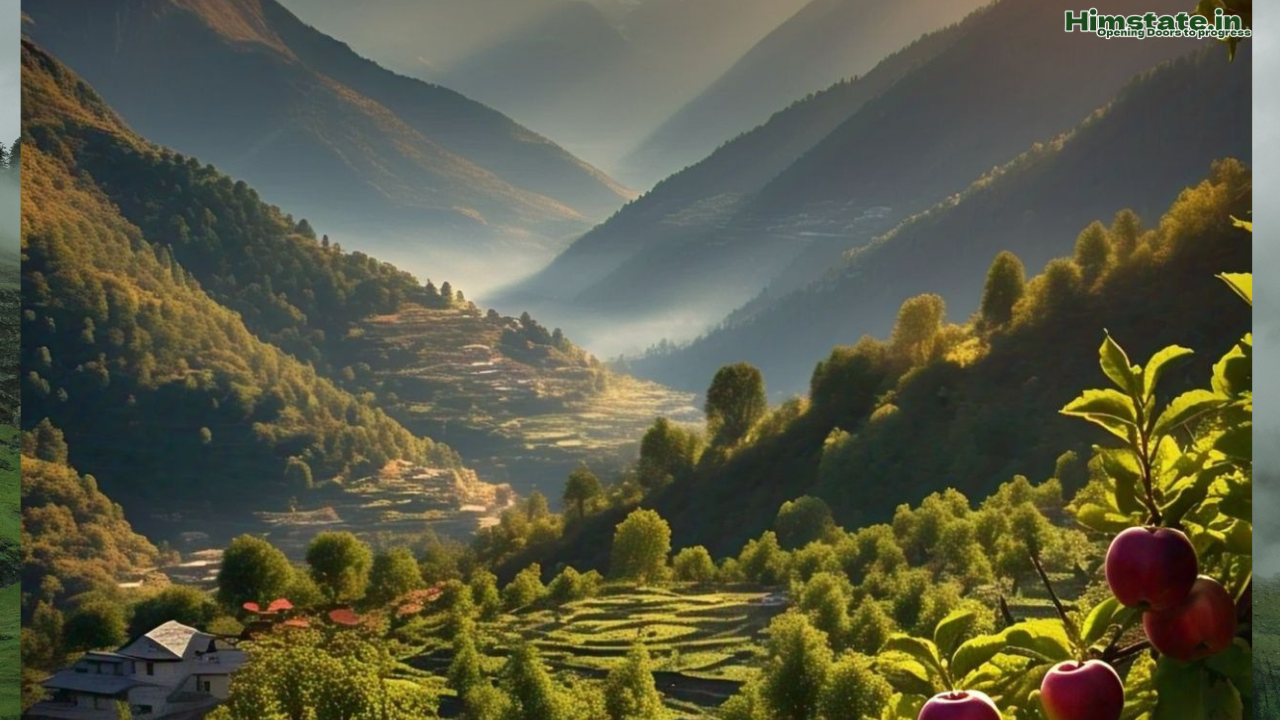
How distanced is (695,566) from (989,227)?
2.03 m

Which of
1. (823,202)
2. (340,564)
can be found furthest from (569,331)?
(340,564)

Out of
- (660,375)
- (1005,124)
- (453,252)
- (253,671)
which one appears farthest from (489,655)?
(1005,124)

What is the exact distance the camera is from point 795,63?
5488mm

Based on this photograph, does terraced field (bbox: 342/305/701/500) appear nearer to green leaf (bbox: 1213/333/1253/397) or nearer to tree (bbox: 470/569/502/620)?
tree (bbox: 470/569/502/620)

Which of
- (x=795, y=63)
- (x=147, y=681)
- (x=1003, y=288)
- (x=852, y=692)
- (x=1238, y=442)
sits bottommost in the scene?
(x=147, y=681)

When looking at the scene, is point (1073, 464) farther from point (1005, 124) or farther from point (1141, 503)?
point (1141, 503)

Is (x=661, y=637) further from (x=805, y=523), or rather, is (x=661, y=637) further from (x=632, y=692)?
(x=805, y=523)

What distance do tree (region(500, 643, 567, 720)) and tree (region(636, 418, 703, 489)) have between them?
0.97m

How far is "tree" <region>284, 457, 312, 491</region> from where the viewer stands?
568cm

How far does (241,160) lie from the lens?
5.77 meters

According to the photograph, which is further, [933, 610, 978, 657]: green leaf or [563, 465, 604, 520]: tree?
[563, 465, 604, 520]: tree

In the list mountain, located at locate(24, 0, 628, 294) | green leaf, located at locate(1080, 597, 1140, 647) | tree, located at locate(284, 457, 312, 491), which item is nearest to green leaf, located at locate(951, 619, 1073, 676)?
green leaf, located at locate(1080, 597, 1140, 647)

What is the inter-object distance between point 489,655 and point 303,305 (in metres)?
2.09

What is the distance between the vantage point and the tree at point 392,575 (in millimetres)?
5316
